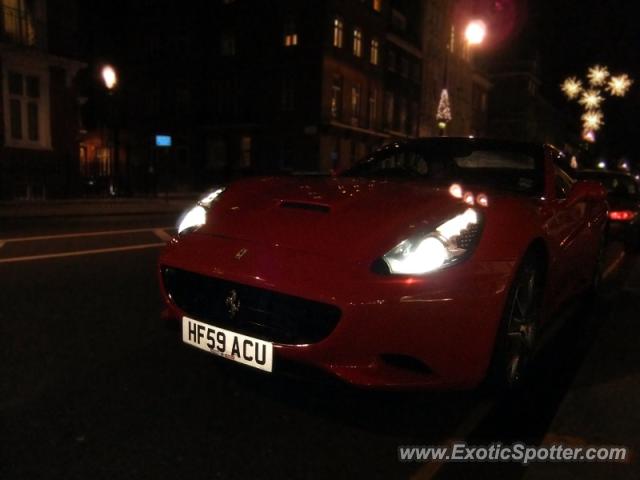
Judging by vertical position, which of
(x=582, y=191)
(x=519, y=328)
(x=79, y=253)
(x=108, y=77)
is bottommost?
(x=79, y=253)

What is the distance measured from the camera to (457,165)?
4.77 m

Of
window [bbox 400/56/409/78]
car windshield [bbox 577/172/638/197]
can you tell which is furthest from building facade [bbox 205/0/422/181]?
car windshield [bbox 577/172/638/197]

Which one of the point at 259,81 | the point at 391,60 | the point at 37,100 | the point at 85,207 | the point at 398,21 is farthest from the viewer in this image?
the point at 398,21

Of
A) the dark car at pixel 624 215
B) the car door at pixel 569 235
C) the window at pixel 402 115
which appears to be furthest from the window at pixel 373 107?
the car door at pixel 569 235

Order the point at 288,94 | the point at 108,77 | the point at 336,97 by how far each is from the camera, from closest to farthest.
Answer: the point at 108,77, the point at 288,94, the point at 336,97

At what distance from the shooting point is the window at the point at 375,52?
33.3 metres

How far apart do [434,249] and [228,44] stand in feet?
104

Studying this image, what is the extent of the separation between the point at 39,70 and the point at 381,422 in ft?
61.9

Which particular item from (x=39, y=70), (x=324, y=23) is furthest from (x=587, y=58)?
(x=39, y=70)

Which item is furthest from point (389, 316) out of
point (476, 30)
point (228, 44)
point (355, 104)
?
point (228, 44)

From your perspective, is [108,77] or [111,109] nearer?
[108,77]

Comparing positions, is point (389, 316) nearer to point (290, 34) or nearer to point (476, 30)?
point (476, 30)

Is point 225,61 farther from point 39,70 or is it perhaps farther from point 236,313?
point 236,313

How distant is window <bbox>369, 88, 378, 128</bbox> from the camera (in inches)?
1328
